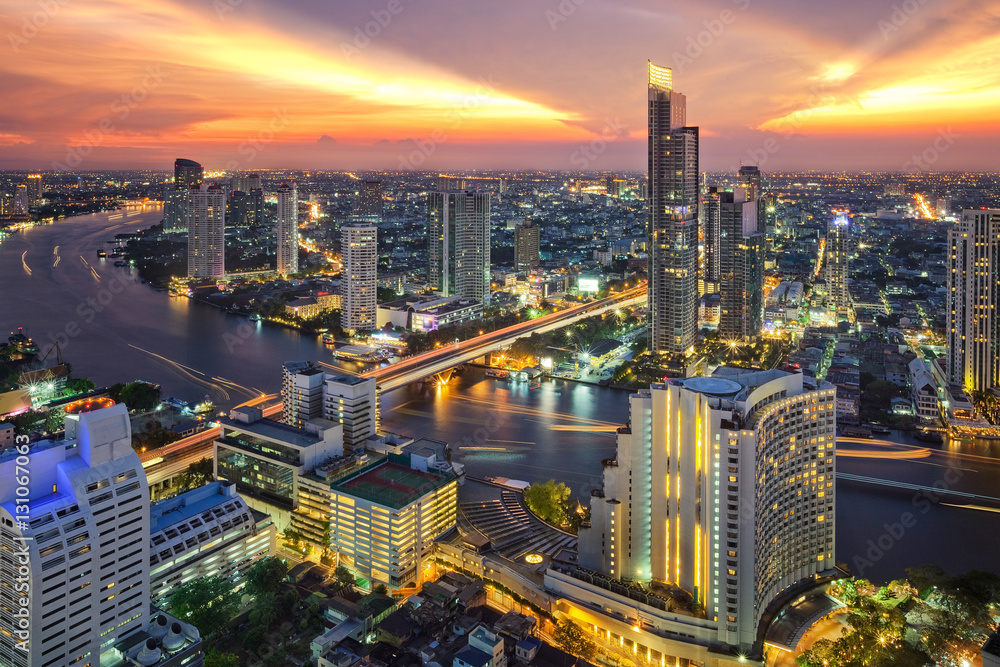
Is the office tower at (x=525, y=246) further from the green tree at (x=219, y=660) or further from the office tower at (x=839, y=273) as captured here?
the green tree at (x=219, y=660)

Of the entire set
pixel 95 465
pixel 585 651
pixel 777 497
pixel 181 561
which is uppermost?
pixel 95 465

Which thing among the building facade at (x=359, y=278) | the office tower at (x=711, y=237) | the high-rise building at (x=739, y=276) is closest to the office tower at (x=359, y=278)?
the building facade at (x=359, y=278)

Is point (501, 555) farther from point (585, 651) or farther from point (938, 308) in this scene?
point (938, 308)

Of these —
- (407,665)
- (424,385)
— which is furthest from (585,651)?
(424,385)

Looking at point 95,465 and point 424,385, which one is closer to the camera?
point 95,465

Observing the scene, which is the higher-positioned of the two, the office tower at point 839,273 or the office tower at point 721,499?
the office tower at point 839,273

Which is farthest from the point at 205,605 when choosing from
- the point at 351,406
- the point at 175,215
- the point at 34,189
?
the point at 34,189

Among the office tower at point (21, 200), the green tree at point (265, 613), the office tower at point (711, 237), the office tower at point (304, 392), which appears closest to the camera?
the green tree at point (265, 613)
